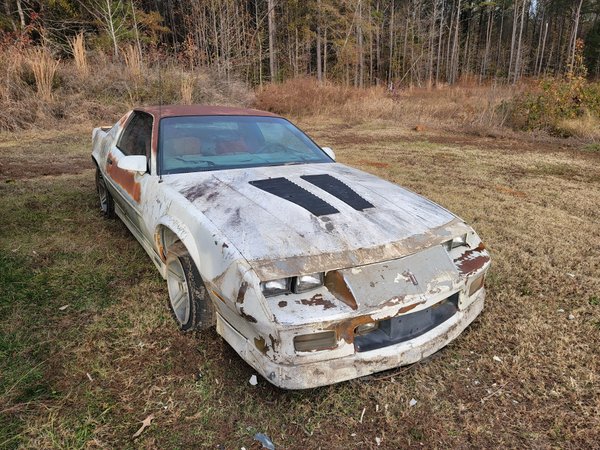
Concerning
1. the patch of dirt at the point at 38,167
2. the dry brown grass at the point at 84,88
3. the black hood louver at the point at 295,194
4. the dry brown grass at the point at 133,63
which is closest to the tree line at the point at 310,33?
the dry brown grass at the point at 133,63

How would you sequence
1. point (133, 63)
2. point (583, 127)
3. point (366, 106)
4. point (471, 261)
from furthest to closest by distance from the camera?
point (366, 106), point (133, 63), point (583, 127), point (471, 261)

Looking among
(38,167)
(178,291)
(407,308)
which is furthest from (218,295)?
(38,167)

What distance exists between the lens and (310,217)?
2.00 meters

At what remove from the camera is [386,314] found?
65.5 inches

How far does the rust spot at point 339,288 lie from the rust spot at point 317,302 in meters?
0.06

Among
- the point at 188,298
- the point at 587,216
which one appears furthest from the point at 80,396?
the point at 587,216

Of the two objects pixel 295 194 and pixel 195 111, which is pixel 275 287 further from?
pixel 195 111

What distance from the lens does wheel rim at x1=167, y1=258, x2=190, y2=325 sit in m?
2.22

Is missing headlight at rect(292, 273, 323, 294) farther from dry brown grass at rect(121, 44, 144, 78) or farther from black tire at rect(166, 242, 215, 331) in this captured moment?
dry brown grass at rect(121, 44, 144, 78)

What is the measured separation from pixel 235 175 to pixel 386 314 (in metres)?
1.36

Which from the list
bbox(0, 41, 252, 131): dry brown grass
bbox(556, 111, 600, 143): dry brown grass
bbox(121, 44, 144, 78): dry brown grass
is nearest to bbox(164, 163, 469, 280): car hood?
bbox(0, 41, 252, 131): dry brown grass

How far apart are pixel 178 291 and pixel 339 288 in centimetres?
112

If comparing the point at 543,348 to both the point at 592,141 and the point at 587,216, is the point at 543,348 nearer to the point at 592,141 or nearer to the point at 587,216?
the point at 587,216

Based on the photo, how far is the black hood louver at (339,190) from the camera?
221 cm
